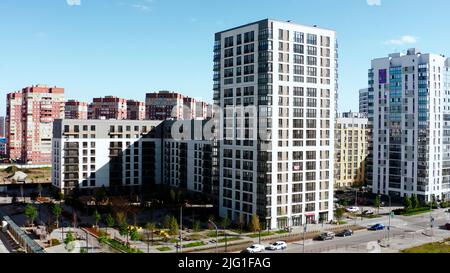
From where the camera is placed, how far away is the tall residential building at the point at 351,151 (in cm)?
11306

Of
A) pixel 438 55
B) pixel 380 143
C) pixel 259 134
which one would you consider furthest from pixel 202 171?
pixel 438 55

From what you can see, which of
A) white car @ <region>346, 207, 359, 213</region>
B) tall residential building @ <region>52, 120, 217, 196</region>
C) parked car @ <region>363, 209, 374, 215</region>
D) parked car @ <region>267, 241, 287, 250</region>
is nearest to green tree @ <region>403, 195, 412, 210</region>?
parked car @ <region>363, 209, 374, 215</region>

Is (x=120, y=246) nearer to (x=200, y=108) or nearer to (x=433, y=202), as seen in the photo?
(x=433, y=202)

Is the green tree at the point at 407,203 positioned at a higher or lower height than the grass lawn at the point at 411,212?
higher

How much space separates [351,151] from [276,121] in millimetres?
57679

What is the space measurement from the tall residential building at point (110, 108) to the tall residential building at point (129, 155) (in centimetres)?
7232

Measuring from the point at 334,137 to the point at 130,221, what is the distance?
3405 centimetres

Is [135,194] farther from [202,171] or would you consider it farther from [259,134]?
[259,134]

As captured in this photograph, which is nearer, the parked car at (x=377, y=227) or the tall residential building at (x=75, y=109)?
the parked car at (x=377, y=227)

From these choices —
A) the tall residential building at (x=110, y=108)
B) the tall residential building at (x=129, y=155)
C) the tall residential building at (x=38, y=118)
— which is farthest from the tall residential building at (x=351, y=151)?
the tall residential building at (x=38, y=118)

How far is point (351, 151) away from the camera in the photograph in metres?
115

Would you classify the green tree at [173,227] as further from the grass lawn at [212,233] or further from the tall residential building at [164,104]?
the tall residential building at [164,104]

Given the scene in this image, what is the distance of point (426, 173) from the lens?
87.6 metres

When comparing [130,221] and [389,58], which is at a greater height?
[389,58]
